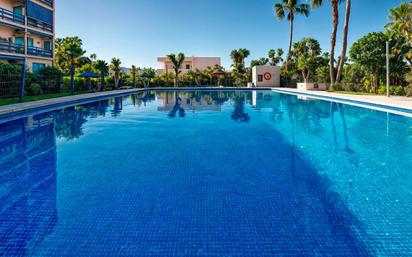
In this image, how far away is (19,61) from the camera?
21.1 m

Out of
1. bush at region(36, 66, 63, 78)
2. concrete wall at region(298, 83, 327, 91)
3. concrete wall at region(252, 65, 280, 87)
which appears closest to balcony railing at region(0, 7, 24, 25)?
bush at region(36, 66, 63, 78)

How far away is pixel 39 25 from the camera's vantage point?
76.7 ft

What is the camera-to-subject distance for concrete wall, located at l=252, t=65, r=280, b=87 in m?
32.5

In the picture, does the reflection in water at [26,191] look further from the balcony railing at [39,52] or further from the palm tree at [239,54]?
the palm tree at [239,54]

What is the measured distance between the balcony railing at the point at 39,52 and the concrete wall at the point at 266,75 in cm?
2103

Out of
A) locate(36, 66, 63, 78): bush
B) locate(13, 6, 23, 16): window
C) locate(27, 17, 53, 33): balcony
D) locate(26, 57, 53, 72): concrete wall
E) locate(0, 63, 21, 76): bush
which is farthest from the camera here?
locate(27, 17, 53, 33): balcony

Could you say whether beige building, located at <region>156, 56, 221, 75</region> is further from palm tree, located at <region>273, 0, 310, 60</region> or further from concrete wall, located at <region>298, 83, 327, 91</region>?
concrete wall, located at <region>298, 83, 327, 91</region>

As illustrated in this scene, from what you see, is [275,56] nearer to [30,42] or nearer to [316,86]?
[316,86]

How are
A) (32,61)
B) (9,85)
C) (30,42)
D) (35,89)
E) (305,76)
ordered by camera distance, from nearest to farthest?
(9,85) < (35,89) < (32,61) < (30,42) < (305,76)

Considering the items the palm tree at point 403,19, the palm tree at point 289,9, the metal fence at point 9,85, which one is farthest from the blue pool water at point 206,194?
the palm tree at point 289,9

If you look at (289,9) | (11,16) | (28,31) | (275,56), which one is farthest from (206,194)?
(275,56)

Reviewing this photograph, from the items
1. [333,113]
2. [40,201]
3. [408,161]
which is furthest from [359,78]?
[40,201]

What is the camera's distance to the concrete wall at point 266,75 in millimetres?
32469

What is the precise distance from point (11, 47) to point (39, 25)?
14.8ft
